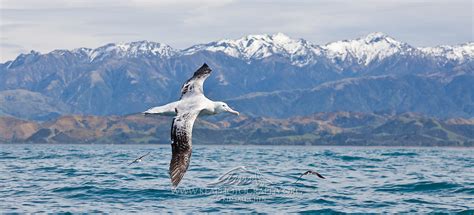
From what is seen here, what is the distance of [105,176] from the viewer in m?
59.3

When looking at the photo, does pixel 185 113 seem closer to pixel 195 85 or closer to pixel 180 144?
pixel 180 144

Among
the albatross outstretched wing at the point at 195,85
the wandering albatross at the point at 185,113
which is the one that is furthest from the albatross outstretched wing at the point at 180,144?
the albatross outstretched wing at the point at 195,85

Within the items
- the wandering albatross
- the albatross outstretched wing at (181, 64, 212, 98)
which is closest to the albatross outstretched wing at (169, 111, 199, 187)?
the wandering albatross

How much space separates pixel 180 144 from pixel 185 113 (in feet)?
7.72

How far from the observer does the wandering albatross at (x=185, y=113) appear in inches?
861

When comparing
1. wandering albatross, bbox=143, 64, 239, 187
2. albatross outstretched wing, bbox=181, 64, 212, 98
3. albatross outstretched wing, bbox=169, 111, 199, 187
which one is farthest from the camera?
albatross outstretched wing, bbox=181, 64, 212, 98

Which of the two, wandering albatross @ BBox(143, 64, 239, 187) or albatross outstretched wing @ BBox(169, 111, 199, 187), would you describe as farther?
wandering albatross @ BBox(143, 64, 239, 187)

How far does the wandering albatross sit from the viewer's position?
861 inches

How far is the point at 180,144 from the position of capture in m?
23.0

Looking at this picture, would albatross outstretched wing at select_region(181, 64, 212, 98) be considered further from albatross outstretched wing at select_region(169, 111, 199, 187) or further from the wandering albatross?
albatross outstretched wing at select_region(169, 111, 199, 187)

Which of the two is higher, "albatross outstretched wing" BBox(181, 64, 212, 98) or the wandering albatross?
"albatross outstretched wing" BBox(181, 64, 212, 98)

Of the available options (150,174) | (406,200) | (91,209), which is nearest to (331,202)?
(406,200)

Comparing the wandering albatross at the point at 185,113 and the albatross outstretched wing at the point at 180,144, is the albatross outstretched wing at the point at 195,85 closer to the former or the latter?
the wandering albatross at the point at 185,113

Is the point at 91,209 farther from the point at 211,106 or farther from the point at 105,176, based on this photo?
the point at 105,176
